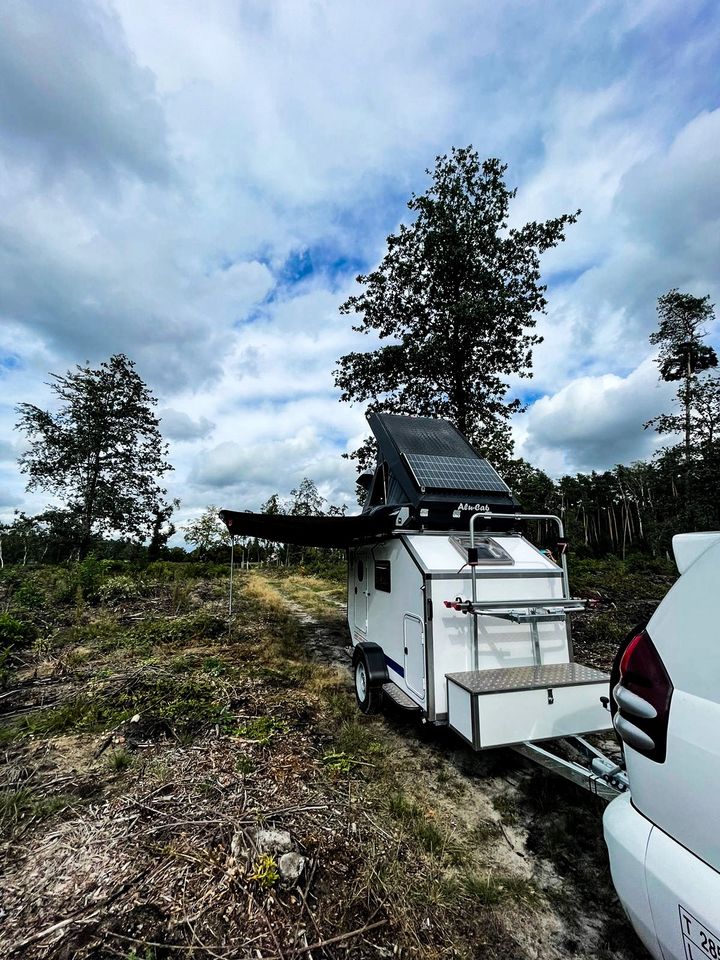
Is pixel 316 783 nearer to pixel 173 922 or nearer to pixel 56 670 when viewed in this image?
pixel 173 922

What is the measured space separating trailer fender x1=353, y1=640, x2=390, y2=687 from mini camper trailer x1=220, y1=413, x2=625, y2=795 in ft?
0.04

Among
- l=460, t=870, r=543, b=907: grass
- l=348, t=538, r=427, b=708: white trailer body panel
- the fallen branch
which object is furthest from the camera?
l=348, t=538, r=427, b=708: white trailer body panel

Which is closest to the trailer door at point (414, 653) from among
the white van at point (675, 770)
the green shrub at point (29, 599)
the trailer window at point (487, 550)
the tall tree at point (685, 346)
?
the trailer window at point (487, 550)

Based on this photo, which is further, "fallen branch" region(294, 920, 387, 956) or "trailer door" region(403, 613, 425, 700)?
"trailer door" region(403, 613, 425, 700)

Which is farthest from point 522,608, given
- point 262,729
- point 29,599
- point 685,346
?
point 685,346

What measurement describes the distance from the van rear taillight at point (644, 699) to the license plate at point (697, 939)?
1.42 feet

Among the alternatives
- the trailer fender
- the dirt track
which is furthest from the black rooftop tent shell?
the dirt track

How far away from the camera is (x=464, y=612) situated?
388 cm

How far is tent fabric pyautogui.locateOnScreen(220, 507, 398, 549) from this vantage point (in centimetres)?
520

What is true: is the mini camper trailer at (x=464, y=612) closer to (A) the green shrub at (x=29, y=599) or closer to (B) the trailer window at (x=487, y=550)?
(B) the trailer window at (x=487, y=550)

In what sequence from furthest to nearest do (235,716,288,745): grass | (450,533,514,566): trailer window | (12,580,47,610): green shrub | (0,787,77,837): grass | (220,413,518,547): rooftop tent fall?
(12,580,47,610): green shrub < (220,413,518,547): rooftop tent < (450,533,514,566): trailer window < (235,716,288,745): grass < (0,787,77,837): grass

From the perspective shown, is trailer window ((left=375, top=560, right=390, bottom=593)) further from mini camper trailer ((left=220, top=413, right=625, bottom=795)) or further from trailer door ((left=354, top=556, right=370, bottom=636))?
trailer door ((left=354, top=556, right=370, bottom=636))

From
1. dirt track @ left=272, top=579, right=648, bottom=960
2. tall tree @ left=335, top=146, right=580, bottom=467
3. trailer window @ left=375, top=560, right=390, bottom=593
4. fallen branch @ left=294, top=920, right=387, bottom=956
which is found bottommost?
dirt track @ left=272, top=579, right=648, bottom=960

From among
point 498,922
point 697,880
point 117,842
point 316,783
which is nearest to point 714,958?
point 697,880
